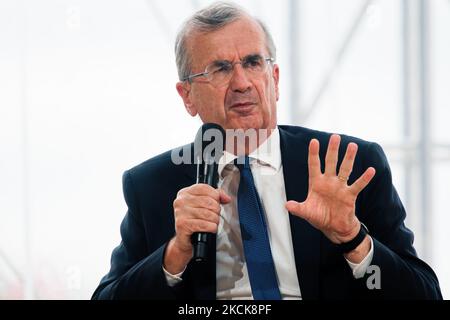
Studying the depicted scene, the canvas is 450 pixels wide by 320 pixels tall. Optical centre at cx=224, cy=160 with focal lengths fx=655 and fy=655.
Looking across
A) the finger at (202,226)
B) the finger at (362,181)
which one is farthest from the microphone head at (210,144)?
the finger at (362,181)

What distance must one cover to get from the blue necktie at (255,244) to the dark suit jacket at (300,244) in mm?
51

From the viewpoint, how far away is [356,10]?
89.0 inches

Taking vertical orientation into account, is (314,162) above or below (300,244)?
above

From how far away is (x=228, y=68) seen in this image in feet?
4.09

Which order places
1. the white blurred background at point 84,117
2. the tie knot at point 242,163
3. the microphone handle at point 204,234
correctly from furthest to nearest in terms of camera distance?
the white blurred background at point 84,117
the tie knot at point 242,163
the microphone handle at point 204,234

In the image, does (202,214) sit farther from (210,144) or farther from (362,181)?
(362,181)

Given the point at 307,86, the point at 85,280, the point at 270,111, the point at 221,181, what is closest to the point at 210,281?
the point at 221,181

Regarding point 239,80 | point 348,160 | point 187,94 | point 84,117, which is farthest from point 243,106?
point 84,117

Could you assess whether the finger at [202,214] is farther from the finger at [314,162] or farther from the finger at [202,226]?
the finger at [314,162]

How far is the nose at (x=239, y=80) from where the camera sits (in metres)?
1.22

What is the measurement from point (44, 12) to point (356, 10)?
1040mm

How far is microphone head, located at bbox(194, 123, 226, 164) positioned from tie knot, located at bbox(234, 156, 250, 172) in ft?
0.32

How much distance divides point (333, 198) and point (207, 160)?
0.67ft

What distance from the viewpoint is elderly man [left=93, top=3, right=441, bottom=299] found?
1.03 metres
